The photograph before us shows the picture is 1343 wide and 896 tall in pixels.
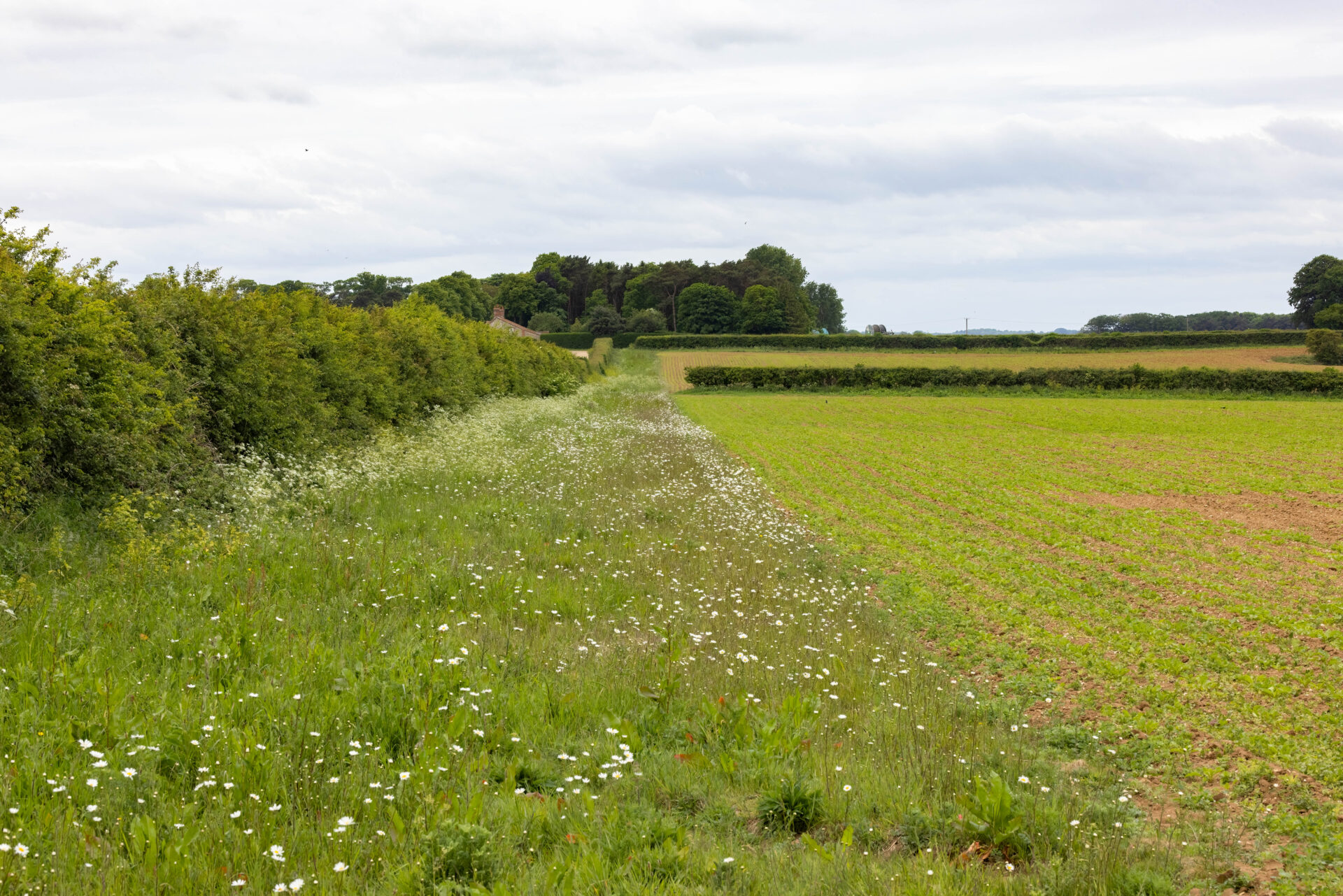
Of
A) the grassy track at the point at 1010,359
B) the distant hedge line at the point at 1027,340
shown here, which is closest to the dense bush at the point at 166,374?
the grassy track at the point at 1010,359

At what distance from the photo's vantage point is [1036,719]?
6.59 meters

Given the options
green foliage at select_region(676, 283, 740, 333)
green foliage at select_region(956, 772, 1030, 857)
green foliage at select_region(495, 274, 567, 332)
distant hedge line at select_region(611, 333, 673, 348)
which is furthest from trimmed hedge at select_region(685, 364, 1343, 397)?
green foliage at select_region(495, 274, 567, 332)

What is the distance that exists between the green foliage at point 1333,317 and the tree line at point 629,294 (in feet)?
199

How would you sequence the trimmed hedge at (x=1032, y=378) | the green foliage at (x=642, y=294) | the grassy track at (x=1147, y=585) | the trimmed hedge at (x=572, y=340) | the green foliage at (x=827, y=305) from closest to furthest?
the grassy track at (x=1147, y=585)
the trimmed hedge at (x=1032, y=378)
the trimmed hedge at (x=572, y=340)
the green foliage at (x=642, y=294)
the green foliage at (x=827, y=305)

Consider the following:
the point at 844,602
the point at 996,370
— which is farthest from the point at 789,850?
the point at 996,370

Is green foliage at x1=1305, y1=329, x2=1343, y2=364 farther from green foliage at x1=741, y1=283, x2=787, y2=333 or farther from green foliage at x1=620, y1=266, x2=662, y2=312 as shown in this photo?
green foliage at x1=620, y1=266, x2=662, y2=312

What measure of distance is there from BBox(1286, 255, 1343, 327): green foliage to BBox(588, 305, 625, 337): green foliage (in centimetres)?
8577

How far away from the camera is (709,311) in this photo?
11875 centimetres

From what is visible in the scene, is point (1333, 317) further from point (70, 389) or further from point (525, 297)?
point (70, 389)

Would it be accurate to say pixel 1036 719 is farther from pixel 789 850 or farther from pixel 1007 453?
pixel 1007 453

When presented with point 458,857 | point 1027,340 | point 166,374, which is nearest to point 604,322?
point 1027,340

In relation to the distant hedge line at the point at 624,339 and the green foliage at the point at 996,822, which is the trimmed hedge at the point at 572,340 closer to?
the distant hedge line at the point at 624,339

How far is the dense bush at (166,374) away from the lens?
8570 millimetres

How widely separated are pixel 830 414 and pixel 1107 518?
30661 mm
